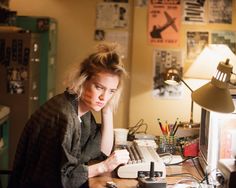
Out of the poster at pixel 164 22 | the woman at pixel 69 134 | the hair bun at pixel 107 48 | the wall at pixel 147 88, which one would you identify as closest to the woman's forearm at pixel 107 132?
the woman at pixel 69 134

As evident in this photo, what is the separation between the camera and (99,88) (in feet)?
6.96

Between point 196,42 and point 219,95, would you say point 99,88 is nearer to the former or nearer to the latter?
point 219,95

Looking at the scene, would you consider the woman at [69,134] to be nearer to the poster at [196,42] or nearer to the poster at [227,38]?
the poster at [196,42]

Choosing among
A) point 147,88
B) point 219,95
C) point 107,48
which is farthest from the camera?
point 147,88

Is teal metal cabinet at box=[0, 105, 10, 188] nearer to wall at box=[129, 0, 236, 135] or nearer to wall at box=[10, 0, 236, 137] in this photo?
wall at box=[10, 0, 236, 137]

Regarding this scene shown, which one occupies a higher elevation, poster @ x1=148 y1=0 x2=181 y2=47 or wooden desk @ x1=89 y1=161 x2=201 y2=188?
poster @ x1=148 y1=0 x2=181 y2=47

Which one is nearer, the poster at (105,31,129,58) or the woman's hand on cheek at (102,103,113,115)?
the woman's hand on cheek at (102,103,113,115)

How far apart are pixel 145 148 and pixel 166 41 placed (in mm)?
1562

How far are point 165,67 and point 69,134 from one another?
1918 millimetres

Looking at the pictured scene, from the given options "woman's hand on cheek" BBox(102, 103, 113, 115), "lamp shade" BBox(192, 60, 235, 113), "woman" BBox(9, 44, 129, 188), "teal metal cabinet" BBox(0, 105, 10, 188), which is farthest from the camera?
"teal metal cabinet" BBox(0, 105, 10, 188)

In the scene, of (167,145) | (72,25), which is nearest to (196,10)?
(72,25)

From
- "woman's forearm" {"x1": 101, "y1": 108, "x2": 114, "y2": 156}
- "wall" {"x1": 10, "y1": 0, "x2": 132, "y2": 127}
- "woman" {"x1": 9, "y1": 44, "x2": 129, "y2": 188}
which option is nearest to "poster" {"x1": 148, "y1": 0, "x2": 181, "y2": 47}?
"wall" {"x1": 10, "y1": 0, "x2": 132, "y2": 127}

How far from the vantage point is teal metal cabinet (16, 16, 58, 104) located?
362cm

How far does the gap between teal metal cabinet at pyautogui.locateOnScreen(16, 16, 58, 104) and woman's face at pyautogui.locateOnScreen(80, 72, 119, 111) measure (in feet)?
5.23
